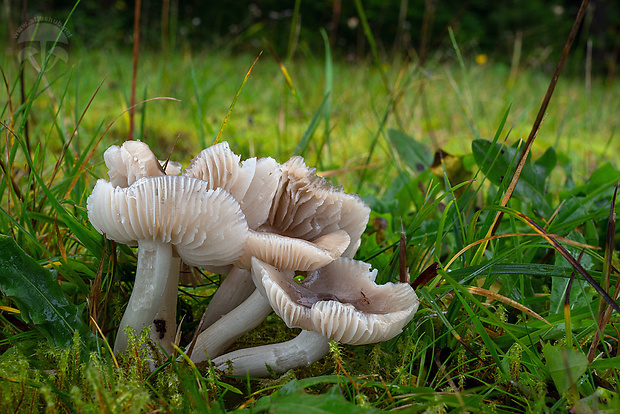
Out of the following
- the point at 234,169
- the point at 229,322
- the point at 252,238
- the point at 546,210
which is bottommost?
the point at 229,322

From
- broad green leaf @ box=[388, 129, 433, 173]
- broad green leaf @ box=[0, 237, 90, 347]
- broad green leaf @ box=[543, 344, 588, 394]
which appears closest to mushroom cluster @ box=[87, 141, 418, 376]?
broad green leaf @ box=[0, 237, 90, 347]

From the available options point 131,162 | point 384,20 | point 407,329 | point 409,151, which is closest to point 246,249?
point 131,162

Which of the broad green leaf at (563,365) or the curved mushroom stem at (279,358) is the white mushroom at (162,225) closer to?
the curved mushroom stem at (279,358)

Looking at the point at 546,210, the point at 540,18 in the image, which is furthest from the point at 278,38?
the point at 546,210

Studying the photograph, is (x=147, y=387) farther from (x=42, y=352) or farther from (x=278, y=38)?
(x=278, y=38)

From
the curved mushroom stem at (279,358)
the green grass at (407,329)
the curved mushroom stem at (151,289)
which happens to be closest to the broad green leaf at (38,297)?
the green grass at (407,329)

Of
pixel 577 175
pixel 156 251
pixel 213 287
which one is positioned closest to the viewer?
pixel 156 251
